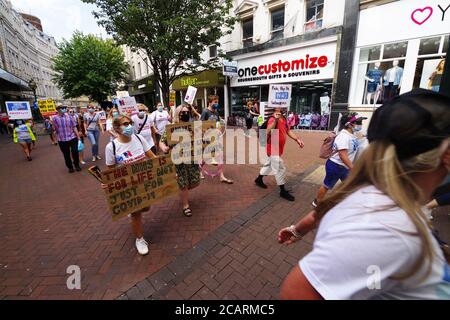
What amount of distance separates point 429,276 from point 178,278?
246 centimetres

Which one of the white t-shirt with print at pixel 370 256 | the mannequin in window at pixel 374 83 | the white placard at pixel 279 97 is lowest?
the white t-shirt with print at pixel 370 256

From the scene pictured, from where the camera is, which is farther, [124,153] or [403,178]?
[124,153]

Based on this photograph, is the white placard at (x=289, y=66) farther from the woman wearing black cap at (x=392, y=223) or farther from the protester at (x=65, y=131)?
the woman wearing black cap at (x=392, y=223)

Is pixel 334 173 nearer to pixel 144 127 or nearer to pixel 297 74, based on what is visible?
pixel 144 127

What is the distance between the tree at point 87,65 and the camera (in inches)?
960

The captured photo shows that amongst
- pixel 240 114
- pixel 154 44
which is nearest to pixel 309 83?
pixel 240 114

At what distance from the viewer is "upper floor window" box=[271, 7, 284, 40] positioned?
14.1 metres

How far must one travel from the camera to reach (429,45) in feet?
31.1

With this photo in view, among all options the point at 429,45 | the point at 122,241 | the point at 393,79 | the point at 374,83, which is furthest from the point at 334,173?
the point at 429,45

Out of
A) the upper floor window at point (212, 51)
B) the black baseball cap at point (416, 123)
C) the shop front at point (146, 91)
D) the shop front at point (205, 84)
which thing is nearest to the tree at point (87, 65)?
the shop front at point (146, 91)

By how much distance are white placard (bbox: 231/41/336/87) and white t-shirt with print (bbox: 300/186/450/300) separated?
13.3 meters

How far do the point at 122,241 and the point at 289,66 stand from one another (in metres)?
13.6

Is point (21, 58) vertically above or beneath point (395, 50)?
above

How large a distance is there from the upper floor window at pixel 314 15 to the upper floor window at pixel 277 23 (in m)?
1.67
